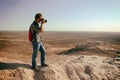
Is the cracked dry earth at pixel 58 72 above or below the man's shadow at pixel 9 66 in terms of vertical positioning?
below

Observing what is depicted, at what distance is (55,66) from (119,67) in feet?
14.7

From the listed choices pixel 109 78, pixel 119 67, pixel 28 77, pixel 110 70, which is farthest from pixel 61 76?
pixel 119 67

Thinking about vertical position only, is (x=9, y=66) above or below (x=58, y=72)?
above

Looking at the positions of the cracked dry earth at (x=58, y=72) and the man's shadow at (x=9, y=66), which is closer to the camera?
the cracked dry earth at (x=58, y=72)

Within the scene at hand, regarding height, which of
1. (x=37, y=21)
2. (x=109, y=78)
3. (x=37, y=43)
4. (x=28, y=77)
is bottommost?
(x=109, y=78)

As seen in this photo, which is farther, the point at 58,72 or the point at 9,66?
the point at 58,72

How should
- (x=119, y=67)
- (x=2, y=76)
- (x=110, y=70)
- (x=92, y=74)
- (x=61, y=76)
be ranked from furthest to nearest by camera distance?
(x=119, y=67) → (x=110, y=70) → (x=92, y=74) → (x=61, y=76) → (x=2, y=76)

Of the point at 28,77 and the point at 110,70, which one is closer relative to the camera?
the point at 28,77

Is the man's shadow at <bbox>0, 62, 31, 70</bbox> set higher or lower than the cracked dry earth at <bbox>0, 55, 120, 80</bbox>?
higher

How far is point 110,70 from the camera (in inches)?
356

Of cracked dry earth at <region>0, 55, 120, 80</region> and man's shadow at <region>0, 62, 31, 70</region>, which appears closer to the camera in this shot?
cracked dry earth at <region>0, 55, 120, 80</region>

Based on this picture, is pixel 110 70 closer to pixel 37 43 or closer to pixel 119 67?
pixel 119 67

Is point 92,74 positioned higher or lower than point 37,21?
lower

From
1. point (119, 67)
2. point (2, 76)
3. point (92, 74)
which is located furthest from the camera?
point (119, 67)
